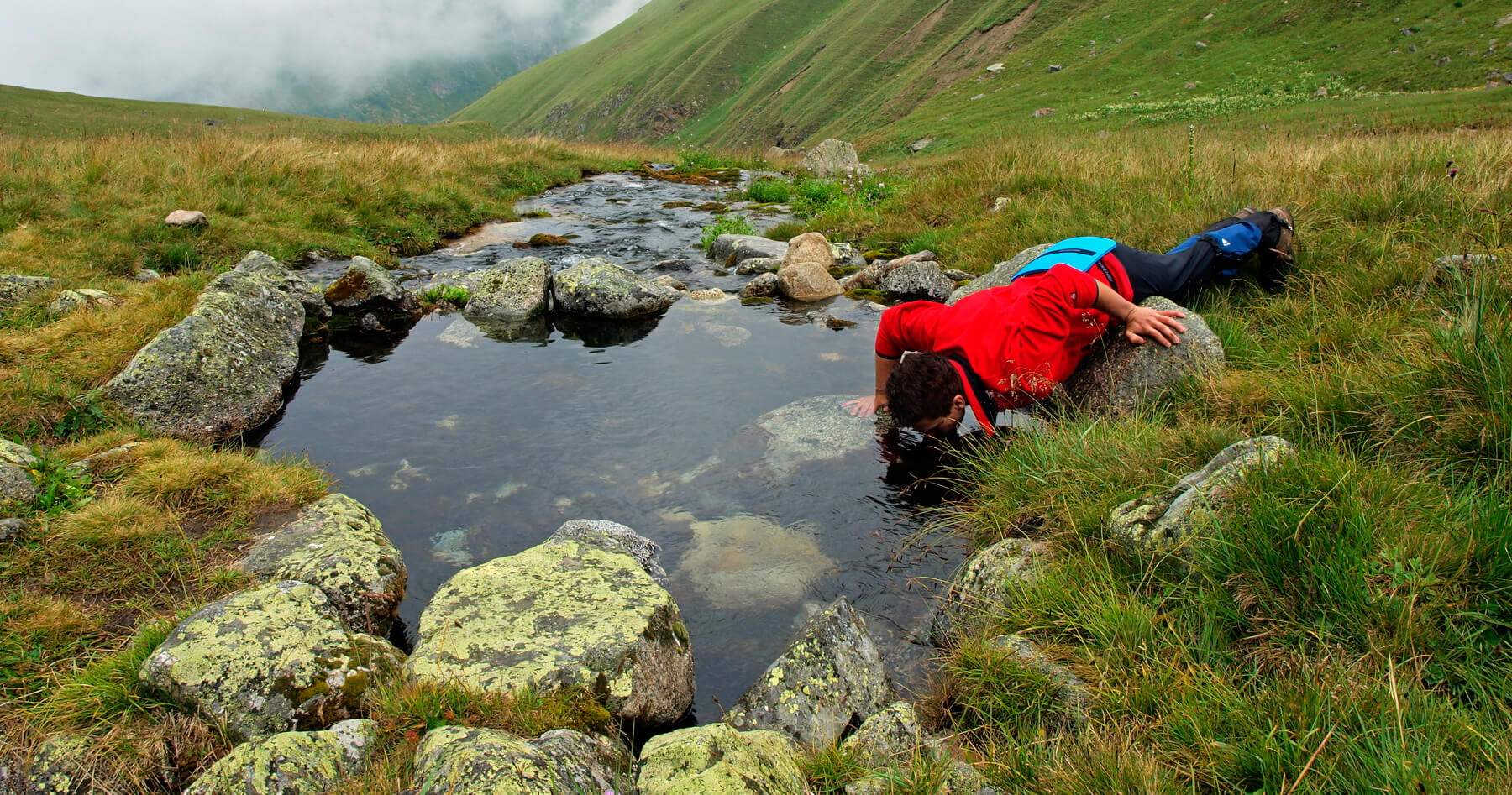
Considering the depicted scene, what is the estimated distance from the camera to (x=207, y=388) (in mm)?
6875

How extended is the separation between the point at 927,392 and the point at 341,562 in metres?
4.18

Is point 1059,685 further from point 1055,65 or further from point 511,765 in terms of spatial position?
point 1055,65

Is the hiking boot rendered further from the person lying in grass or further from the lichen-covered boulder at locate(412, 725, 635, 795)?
the lichen-covered boulder at locate(412, 725, 635, 795)

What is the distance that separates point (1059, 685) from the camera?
11.0ft

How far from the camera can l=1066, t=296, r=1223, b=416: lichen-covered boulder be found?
5523 millimetres

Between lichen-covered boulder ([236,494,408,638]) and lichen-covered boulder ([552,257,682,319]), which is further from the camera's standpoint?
lichen-covered boulder ([552,257,682,319])

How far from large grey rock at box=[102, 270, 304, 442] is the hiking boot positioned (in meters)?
9.78

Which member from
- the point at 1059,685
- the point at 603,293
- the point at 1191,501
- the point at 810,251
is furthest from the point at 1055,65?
the point at 1059,685

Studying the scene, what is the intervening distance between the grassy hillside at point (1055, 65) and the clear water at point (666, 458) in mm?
→ 14032

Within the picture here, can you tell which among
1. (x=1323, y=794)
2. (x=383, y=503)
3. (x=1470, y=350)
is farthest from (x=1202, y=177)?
(x=383, y=503)

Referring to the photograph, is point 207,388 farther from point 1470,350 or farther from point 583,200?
point 583,200

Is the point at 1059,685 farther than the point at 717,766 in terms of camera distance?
Yes

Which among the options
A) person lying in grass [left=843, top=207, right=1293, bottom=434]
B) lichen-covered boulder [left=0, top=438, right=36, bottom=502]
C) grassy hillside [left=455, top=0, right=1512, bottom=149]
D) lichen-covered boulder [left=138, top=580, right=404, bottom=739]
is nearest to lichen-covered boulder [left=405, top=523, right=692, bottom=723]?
lichen-covered boulder [left=138, top=580, right=404, bottom=739]

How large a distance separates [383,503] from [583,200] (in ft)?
50.1
